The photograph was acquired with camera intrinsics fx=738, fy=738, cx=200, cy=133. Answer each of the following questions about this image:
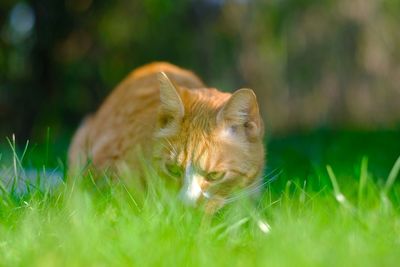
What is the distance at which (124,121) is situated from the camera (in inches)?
167

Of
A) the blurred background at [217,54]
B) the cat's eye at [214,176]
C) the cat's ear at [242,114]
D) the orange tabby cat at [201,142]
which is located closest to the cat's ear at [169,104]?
the orange tabby cat at [201,142]

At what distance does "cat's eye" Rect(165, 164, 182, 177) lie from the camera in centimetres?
321

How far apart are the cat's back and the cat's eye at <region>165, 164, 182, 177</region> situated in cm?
41

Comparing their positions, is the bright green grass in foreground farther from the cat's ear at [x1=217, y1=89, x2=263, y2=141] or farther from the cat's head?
the cat's ear at [x1=217, y1=89, x2=263, y2=141]

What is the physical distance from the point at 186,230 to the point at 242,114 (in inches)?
36.6

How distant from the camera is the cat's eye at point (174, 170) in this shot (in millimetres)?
3209

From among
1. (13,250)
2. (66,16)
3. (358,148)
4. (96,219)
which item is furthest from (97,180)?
(66,16)

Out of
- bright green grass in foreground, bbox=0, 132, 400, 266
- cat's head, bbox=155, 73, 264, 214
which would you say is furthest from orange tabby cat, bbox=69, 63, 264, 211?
bright green grass in foreground, bbox=0, 132, 400, 266

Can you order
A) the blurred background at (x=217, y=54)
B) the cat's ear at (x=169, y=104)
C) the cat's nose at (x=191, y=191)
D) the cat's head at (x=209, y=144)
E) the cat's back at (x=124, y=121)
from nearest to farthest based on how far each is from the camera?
1. the cat's nose at (x=191, y=191)
2. the cat's head at (x=209, y=144)
3. the cat's ear at (x=169, y=104)
4. the cat's back at (x=124, y=121)
5. the blurred background at (x=217, y=54)

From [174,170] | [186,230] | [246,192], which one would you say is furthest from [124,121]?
[186,230]

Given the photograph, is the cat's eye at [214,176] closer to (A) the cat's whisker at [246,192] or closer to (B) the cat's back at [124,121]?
(A) the cat's whisker at [246,192]

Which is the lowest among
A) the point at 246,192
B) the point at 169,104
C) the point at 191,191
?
the point at 246,192

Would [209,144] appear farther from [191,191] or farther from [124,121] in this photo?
[124,121]

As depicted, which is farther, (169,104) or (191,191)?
(169,104)
